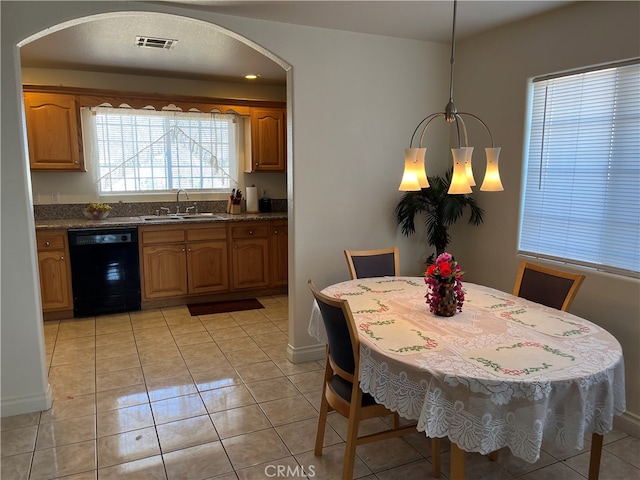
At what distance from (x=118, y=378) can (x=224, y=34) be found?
269cm

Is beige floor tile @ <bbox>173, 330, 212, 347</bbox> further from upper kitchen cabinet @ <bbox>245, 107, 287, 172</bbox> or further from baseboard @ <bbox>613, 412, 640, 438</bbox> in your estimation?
baseboard @ <bbox>613, 412, 640, 438</bbox>

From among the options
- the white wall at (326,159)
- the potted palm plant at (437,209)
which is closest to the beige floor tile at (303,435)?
the white wall at (326,159)

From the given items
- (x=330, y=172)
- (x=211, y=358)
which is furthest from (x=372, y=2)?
(x=211, y=358)

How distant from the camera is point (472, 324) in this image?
215 cm

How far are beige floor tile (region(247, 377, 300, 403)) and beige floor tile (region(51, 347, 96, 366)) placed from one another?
143 centimetres

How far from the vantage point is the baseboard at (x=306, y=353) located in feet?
11.7

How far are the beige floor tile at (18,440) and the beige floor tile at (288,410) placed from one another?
1.30 m

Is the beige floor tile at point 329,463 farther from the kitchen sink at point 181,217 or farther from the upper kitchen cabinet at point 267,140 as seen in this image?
the upper kitchen cabinet at point 267,140

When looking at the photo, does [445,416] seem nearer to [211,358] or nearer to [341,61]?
[211,358]

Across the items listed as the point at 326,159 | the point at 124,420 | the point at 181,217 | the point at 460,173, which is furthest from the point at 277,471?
the point at 181,217

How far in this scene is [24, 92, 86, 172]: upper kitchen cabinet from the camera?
4.44m

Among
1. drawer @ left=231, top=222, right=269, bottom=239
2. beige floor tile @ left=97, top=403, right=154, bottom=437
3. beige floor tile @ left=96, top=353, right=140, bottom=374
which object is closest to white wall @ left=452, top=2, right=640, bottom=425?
drawer @ left=231, top=222, right=269, bottom=239

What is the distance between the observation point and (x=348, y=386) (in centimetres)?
216

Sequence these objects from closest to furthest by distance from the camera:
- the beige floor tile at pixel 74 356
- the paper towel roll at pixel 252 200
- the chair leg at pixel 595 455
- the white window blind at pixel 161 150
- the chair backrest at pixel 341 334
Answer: the chair backrest at pixel 341 334 < the chair leg at pixel 595 455 < the beige floor tile at pixel 74 356 < the white window blind at pixel 161 150 < the paper towel roll at pixel 252 200
